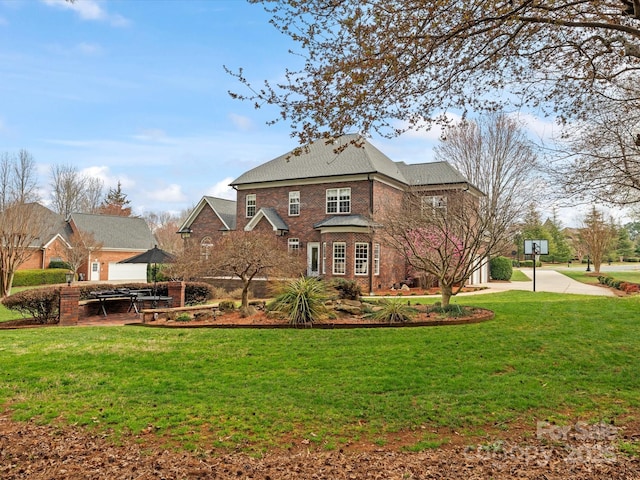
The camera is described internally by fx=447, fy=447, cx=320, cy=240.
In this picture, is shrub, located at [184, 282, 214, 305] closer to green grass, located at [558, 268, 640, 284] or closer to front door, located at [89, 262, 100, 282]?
green grass, located at [558, 268, 640, 284]

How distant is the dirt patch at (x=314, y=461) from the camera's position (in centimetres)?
378

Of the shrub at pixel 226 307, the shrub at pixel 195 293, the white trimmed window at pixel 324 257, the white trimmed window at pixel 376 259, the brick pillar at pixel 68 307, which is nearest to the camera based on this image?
the brick pillar at pixel 68 307

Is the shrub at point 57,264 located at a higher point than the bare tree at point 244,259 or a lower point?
lower

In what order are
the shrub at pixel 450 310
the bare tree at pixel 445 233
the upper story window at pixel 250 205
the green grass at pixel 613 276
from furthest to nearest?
the green grass at pixel 613 276 → the upper story window at pixel 250 205 → the bare tree at pixel 445 233 → the shrub at pixel 450 310

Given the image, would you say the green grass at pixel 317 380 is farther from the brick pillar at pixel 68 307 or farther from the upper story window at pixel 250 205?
the upper story window at pixel 250 205

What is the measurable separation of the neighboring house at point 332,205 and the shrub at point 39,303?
10.4 metres

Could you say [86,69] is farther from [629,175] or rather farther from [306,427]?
[629,175]

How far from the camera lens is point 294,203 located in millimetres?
27000

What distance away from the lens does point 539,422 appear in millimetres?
5070

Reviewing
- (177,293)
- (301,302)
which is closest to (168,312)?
(177,293)

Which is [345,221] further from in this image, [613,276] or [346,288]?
[613,276]

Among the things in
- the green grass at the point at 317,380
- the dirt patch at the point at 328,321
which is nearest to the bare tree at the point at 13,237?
the dirt patch at the point at 328,321

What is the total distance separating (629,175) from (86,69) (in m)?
14.0

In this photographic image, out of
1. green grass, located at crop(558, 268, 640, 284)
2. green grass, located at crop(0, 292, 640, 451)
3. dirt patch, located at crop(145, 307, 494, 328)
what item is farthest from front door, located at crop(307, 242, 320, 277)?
green grass, located at crop(558, 268, 640, 284)
